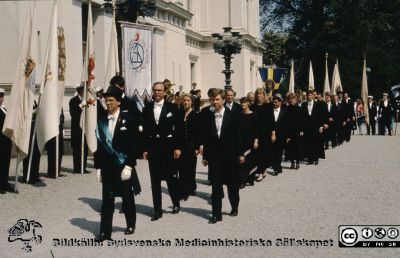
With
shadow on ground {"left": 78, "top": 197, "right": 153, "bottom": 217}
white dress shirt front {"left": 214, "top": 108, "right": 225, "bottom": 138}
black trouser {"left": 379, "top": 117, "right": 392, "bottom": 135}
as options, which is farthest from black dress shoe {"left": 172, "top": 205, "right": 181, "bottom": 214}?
black trouser {"left": 379, "top": 117, "right": 392, "bottom": 135}

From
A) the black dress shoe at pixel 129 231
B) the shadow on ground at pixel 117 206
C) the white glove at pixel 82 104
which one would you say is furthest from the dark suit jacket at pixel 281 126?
the black dress shoe at pixel 129 231

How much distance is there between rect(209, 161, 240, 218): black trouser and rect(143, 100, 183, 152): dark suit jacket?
70 cm

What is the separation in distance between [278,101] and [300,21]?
124 feet

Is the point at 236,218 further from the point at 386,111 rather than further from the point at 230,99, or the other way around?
the point at 386,111

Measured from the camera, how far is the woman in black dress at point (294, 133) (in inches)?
608

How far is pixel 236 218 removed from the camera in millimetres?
8930

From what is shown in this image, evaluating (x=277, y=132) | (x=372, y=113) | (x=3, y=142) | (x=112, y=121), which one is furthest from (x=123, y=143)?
(x=372, y=113)

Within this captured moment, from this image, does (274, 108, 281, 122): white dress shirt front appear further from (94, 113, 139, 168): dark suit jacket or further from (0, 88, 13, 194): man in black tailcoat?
(94, 113, 139, 168): dark suit jacket

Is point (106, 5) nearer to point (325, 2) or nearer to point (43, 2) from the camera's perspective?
point (43, 2)

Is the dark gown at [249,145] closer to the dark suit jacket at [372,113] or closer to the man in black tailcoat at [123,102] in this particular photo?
the man in black tailcoat at [123,102]

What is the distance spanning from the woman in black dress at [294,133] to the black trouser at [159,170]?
21.7 feet

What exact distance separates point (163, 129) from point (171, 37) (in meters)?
26.9

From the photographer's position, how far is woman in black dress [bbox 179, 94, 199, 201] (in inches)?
427

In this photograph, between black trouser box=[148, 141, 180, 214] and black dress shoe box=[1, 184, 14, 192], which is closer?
black trouser box=[148, 141, 180, 214]
